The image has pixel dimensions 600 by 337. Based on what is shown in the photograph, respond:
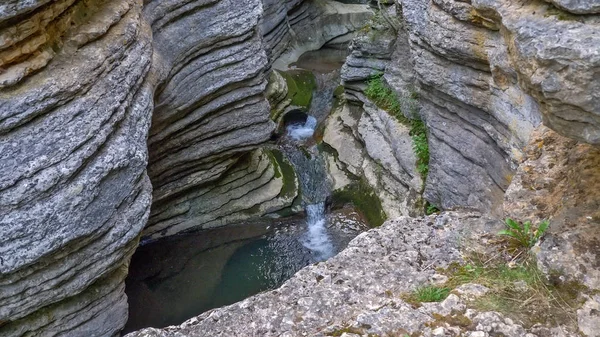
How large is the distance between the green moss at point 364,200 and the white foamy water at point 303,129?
107 inches

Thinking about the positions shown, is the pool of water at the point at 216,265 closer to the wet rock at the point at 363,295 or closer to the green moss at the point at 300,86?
the green moss at the point at 300,86

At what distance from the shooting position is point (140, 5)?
8164mm

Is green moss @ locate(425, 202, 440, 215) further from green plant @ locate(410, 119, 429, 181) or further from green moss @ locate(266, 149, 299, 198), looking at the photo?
green moss @ locate(266, 149, 299, 198)

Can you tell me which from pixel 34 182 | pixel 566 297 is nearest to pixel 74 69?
pixel 34 182

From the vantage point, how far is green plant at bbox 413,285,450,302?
3.71 metres

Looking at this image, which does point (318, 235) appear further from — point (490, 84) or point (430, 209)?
point (490, 84)

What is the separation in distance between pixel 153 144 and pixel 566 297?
7.78 m

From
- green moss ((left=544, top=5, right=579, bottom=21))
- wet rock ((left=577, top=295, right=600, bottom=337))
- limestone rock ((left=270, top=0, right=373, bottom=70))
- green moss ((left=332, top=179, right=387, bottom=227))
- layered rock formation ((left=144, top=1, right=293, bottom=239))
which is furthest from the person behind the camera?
limestone rock ((left=270, top=0, right=373, bottom=70))

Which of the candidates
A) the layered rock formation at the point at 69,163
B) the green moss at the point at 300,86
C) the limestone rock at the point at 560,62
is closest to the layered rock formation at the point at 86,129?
the layered rock formation at the point at 69,163

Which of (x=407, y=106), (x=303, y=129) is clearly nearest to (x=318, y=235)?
(x=407, y=106)

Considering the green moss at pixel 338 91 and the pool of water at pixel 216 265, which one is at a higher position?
the green moss at pixel 338 91

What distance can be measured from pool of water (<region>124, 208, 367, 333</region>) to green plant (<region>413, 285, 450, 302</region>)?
6185 millimetres

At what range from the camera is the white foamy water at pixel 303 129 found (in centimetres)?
1426

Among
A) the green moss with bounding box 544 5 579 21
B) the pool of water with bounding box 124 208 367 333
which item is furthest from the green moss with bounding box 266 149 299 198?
the green moss with bounding box 544 5 579 21
